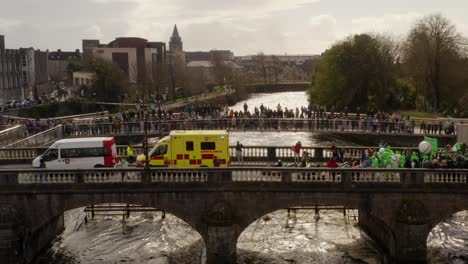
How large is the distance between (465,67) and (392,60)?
1022 cm

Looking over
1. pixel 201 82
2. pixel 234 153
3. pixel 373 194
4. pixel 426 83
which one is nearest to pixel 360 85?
pixel 426 83

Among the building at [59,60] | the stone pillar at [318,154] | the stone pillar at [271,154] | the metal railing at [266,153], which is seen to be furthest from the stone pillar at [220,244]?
the building at [59,60]

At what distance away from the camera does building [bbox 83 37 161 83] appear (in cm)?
10788

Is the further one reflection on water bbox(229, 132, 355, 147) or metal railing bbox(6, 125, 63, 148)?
reflection on water bbox(229, 132, 355, 147)

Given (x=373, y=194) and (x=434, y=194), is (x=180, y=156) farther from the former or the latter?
(x=434, y=194)

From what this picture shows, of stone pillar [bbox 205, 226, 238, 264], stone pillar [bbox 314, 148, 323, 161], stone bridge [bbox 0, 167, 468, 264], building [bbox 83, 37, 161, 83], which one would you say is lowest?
stone pillar [bbox 205, 226, 238, 264]

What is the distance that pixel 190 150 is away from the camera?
29.3 m

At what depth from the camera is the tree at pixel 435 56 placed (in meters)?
65.9

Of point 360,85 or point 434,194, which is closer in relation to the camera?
point 434,194

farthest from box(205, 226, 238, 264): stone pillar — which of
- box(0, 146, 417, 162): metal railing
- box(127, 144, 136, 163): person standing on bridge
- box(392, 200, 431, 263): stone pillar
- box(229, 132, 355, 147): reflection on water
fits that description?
box(229, 132, 355, 147): reflection on water

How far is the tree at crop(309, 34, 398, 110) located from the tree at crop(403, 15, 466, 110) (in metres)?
3.64

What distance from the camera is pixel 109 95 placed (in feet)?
276

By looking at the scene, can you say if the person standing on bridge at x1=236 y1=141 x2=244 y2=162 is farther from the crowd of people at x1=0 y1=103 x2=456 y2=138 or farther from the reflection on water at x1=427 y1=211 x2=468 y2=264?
the crowd of people at x1=0 y1=103 x2=456 y2=138

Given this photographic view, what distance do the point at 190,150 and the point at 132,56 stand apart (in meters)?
89.1
